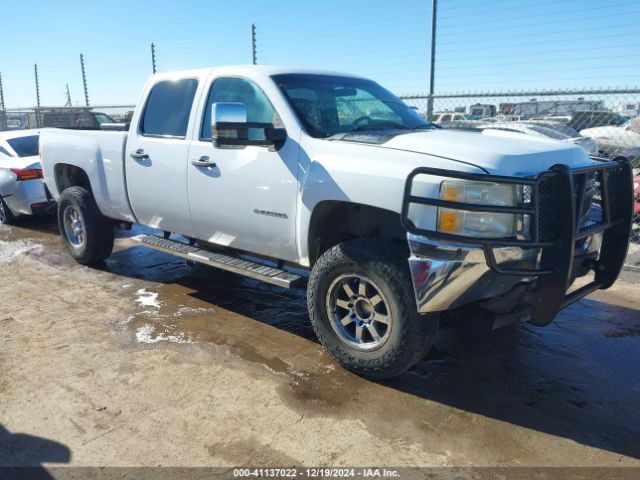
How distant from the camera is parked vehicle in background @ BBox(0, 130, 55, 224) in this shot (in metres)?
7.61

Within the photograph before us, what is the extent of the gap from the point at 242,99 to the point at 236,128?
2.29 ft

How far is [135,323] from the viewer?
4.47 metres

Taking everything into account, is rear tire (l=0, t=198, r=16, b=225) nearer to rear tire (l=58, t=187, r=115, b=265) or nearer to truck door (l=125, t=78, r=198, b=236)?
rear tire (l=58, t=187, r=115, b=265)

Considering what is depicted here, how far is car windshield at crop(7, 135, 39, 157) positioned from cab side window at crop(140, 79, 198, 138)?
13.1 ft

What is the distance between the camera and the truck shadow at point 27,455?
2621mm

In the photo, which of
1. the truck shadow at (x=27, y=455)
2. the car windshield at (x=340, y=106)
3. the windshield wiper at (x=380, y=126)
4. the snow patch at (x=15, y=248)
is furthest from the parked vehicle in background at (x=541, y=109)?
the truck shadow at (x=27, y=455)

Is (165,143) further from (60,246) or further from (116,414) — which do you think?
(60,246)

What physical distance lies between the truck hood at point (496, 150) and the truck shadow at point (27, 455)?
8.13 ft

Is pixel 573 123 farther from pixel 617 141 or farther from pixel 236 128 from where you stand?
pixel 236 128

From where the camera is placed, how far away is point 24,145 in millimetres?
8141

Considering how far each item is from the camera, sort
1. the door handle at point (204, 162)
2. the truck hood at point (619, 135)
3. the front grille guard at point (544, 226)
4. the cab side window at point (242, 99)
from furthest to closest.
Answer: the truck hood at point (619, 135)
the door handle at point (204, 162)
the cab side window at point (242, 99)
the front grille guard at point (544, 226)

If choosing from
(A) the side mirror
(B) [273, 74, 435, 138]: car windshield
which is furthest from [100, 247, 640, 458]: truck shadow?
(B) [273, 74, 435, 138]: car windshield

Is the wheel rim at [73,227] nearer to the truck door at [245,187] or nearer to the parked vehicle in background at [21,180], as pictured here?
the parked vehicle in background at [21,180]

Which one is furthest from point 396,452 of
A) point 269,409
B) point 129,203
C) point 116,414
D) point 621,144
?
point 621,144
